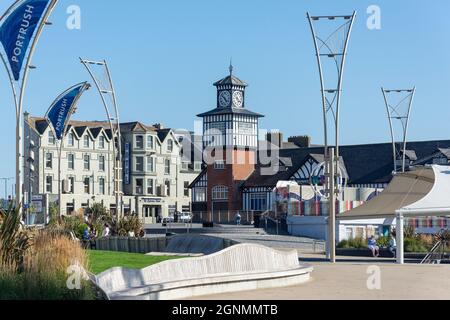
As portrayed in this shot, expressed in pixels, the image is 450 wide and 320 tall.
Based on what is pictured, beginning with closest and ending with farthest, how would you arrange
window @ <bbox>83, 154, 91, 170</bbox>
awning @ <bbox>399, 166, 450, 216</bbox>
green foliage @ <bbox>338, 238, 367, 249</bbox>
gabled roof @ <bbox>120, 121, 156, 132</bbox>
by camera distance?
awning @ <bbox>399, 166, 450, 216</bbox>
green foliage @ <bbox>338, 238, 367, 249</bbox>
window @ <bbox>83, 154, 91, 170</bbox>
gabled roof @ <bbox>120, 121, 156, 132</bbox>

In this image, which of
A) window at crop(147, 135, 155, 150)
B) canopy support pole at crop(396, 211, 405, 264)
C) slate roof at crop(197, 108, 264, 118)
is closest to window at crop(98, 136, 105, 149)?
window at crop(147, 135, 155, 150)

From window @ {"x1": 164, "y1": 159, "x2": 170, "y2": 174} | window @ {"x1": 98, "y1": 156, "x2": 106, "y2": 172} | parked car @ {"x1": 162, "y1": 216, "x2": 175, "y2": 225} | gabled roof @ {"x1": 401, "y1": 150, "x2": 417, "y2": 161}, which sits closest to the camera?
parked car @ {"x1": 162, "y1": 216, "x2": 175, "y2": 225}

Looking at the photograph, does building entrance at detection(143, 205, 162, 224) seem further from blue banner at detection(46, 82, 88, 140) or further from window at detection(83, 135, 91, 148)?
blue banner at detection(46, 82, 88, 140)

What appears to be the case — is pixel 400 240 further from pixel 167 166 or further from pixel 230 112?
pixel 167 166

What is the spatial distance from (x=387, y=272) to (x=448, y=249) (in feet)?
44.4

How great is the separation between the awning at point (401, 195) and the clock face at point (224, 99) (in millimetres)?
54953

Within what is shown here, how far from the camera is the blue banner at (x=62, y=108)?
42634 mm

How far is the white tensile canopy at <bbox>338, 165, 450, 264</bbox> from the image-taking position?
3356 cm

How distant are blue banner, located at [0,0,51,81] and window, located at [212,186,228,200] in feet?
218

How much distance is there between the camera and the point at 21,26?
23.8 meters

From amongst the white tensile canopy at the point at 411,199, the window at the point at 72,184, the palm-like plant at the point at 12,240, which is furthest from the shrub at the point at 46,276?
the window at the point at 72,184

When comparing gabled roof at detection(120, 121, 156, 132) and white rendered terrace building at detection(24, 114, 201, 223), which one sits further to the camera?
gabled roof at detection(120, 121, 156, 132)

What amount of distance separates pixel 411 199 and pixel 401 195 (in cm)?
117
